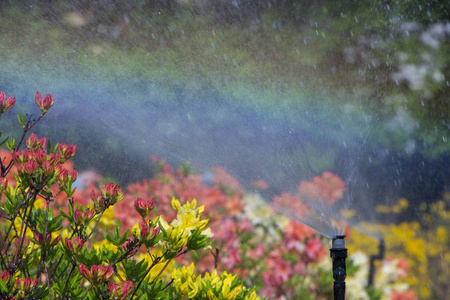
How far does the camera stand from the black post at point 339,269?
131 centimetres

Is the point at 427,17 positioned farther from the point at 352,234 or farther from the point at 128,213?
the point at 128,213

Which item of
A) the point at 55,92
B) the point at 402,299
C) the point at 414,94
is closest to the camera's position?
the point at 402,299

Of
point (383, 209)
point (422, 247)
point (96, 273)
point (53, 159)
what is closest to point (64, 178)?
point (53, 159)

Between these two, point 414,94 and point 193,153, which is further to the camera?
point 414,94

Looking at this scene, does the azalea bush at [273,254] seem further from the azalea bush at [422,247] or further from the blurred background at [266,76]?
the blurred background at [266,76]

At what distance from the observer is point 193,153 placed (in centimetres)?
377

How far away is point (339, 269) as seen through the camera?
4.33 ft

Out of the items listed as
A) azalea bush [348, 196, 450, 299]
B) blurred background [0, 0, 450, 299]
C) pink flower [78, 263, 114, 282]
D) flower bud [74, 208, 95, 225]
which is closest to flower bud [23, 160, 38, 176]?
flower bud [74, 208, 95, 225]

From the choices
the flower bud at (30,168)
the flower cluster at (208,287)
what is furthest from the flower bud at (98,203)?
the flower cluster at (208,287)

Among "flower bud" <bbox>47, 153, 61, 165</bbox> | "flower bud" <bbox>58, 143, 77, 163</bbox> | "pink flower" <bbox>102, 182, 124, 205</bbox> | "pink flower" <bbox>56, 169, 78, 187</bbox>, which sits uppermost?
"flower bud" <bbox>58, 143, 77, 163</bbox>

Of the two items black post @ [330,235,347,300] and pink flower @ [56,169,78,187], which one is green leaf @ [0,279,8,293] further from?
black post @ [330,235,347,300]

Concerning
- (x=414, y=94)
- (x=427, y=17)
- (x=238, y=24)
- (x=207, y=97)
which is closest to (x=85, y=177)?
Result: (x=207, y=97)

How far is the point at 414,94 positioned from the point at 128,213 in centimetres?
444

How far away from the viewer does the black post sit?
1.31 metres
